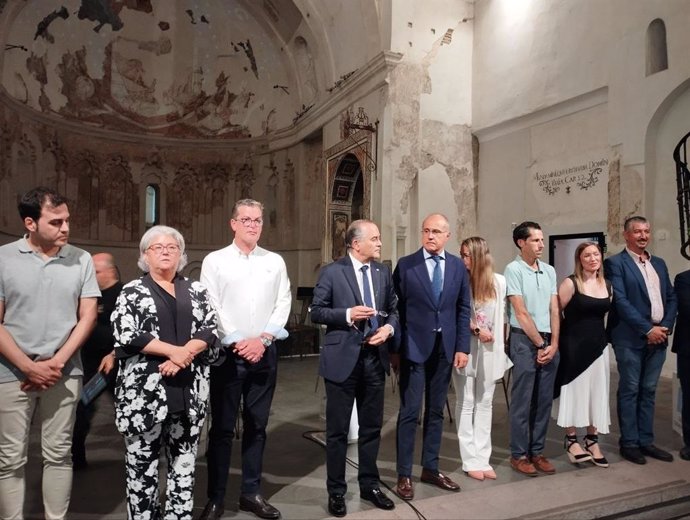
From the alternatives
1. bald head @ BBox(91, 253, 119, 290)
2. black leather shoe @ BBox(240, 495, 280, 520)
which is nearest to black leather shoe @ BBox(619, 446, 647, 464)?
black leather shoe @ BBox(240, 495, 280, 520)

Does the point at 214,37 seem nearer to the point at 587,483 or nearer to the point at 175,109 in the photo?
the point at 175,109


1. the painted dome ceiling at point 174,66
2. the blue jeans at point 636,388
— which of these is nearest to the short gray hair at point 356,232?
the blue jeans at point 636,388

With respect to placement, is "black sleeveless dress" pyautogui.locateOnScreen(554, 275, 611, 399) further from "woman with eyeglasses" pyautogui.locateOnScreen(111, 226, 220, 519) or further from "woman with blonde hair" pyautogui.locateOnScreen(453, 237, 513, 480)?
"woman with eyeglasses" pyautogui.locateOnScreen(111, 226, 220, 519)

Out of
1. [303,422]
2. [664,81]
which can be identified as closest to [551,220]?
[664,81]

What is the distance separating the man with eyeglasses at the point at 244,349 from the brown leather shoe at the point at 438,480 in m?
1.15

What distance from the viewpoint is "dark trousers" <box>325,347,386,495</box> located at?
11.2 feet

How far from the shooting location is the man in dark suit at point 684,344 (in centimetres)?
455

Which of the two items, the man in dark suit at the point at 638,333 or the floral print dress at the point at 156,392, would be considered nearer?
the floral print dress at the point at 156,392

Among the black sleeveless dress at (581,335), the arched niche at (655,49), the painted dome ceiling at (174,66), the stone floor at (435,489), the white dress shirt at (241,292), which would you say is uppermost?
the painted dome ceiling at (174,66)

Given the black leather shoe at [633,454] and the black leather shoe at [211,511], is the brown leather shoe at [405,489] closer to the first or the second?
the black leather shoe at [211,511]

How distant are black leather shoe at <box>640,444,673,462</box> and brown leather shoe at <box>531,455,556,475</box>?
0.89 metres

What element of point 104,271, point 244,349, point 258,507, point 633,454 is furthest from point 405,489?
point 104,271

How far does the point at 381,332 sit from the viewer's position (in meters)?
3.42

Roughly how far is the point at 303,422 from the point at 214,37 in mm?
13879
